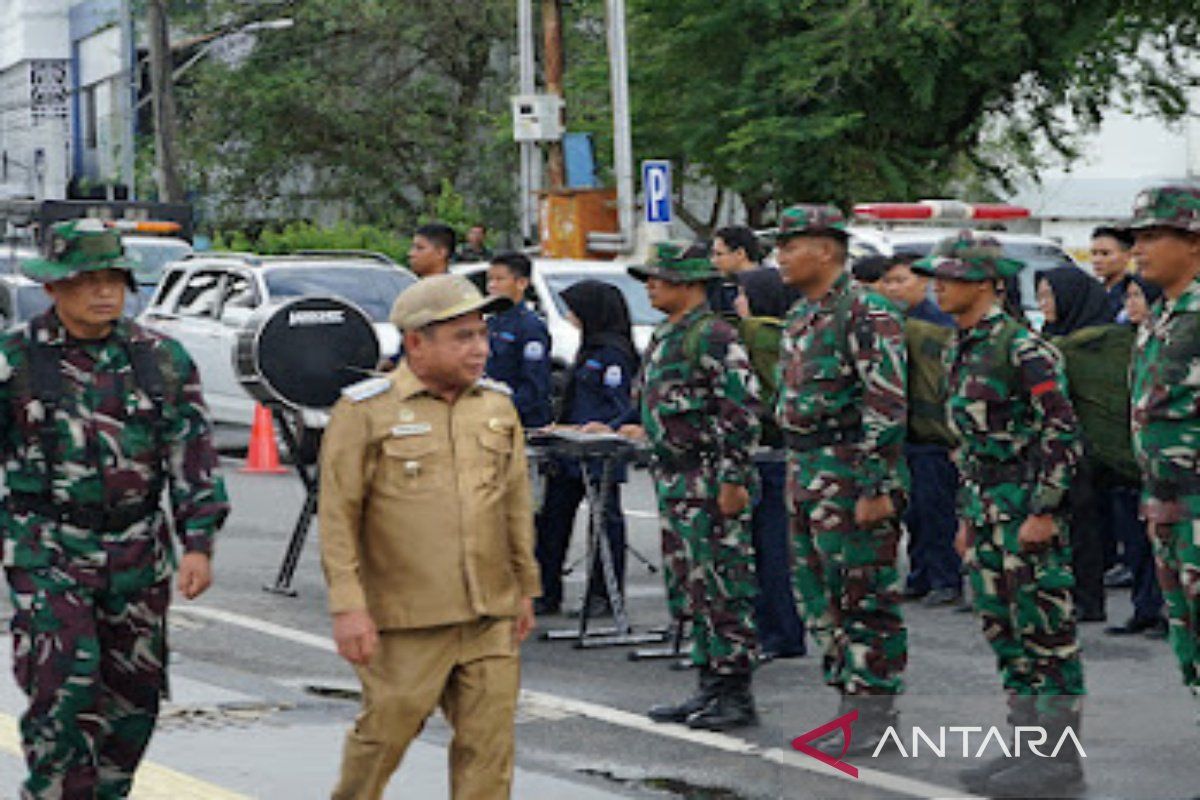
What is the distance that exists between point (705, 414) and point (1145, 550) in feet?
11.0

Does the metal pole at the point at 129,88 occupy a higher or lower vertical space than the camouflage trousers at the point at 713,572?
higher

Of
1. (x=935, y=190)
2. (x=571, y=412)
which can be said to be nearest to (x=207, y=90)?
(x=935, y=190)

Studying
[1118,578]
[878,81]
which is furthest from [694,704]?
[878,81]

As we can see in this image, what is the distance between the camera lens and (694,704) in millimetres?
9953

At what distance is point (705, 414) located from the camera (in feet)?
32.7

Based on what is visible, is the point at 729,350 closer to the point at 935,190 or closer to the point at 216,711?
the point at 216,711

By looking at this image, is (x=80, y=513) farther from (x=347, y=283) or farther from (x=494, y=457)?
(x=347, y=283)

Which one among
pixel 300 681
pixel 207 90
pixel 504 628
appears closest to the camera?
pixel 504 628

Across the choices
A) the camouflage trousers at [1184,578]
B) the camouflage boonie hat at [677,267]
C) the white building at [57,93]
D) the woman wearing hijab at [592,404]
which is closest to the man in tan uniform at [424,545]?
the camouflage trousers at [1184,578]

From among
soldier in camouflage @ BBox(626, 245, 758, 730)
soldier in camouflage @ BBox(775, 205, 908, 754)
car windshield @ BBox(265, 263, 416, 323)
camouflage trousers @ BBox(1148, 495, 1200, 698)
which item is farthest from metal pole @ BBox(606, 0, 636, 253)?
camouflage trousers @ BBox(1148, 495, 1200, 698)

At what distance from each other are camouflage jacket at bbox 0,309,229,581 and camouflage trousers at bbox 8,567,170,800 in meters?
0.09

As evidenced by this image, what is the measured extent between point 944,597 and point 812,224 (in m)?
4.61

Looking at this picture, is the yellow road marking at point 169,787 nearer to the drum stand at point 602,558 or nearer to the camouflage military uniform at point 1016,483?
the camouflage military uniform at point 1016,483

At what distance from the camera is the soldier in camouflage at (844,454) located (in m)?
8.90
